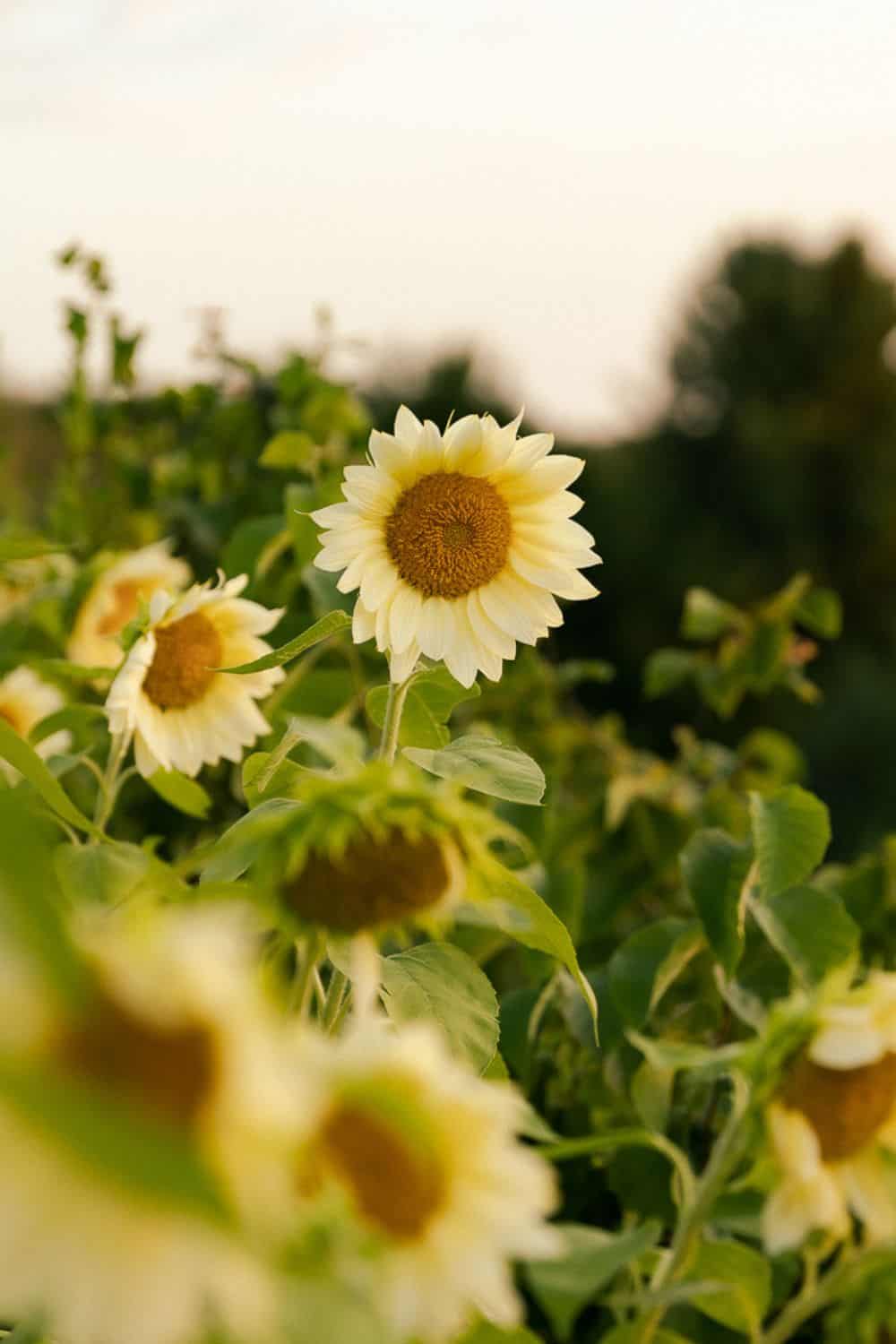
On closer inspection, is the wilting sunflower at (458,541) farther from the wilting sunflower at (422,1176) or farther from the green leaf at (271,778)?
the wilting sunflower at (422,1176)

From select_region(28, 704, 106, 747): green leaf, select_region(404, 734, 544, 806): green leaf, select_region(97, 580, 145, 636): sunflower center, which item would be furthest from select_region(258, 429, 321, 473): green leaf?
select_region(404, 734, 544, 806): green leaf

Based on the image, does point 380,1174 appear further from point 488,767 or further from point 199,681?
point 199,681

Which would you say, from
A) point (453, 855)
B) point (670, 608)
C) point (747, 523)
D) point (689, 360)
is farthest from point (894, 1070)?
point (689, 360)

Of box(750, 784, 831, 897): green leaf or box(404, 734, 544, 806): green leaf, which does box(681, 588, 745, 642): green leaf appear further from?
box(404, 734, 544, 806): green leaf

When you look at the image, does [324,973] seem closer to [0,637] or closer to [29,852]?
[0,637]

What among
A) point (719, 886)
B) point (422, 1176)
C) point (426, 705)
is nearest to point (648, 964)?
point (719, 886)
